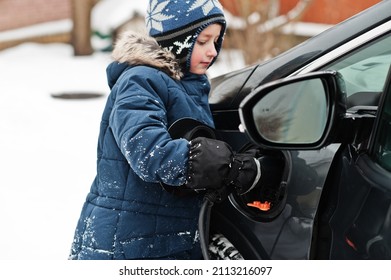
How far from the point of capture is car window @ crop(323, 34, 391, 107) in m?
1.94

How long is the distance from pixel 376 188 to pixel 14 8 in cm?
1024

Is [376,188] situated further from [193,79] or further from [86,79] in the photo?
[86,79]

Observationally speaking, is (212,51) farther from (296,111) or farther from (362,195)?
(362,195)

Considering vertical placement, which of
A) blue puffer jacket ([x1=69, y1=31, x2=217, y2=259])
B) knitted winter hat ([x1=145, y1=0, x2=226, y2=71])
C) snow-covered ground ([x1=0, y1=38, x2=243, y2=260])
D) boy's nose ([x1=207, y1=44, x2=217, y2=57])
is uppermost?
knitted winter hat ([x1=145, y1=0, x2=226, y2=71])

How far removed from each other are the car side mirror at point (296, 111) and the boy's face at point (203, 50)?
0.39m

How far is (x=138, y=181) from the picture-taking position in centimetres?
211

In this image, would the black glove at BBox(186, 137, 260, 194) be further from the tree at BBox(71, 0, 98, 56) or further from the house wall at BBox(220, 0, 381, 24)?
the tree at BBox(71, 0, 98, 56)

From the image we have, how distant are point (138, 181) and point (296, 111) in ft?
1.73

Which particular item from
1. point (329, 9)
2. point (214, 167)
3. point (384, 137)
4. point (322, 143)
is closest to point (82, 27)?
point (329, 9)

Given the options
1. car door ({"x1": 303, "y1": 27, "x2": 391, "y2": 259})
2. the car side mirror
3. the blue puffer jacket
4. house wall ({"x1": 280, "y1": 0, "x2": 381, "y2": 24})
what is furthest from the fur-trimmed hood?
house wall ({"x1": 280, "y1": 0, "x2": 381, "y2": 24})

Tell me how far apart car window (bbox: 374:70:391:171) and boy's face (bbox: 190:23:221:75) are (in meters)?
0.75

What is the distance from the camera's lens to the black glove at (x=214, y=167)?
185 cm

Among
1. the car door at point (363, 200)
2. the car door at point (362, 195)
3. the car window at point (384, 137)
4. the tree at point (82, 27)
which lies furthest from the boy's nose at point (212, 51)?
the tree at point (82, 27)

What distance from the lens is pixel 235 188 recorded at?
198cm
